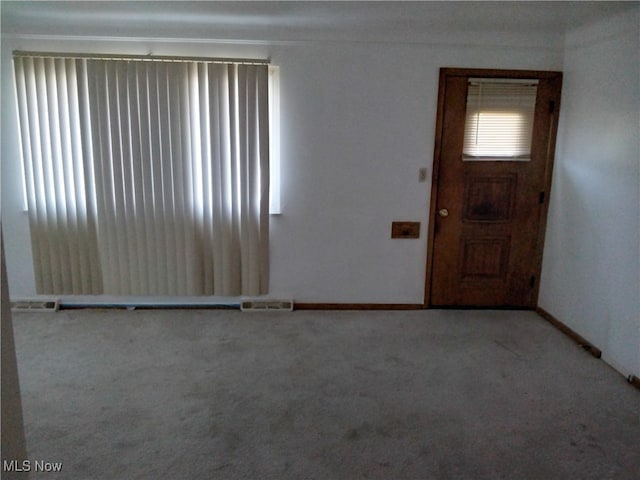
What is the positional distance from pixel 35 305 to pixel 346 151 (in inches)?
118

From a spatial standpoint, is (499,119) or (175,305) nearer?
(499,119)

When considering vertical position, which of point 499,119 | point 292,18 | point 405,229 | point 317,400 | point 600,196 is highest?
point 292,18

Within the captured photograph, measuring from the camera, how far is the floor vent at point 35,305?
12.5 ft

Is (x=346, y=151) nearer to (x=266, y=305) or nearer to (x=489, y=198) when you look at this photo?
(x=489, y=198)

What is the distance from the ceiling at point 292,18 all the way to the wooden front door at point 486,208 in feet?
1.62

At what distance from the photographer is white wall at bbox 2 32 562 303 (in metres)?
3.59

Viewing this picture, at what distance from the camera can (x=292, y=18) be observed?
3.21 m

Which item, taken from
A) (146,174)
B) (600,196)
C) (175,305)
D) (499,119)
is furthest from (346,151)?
(175,305)

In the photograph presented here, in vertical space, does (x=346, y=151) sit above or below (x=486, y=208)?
above

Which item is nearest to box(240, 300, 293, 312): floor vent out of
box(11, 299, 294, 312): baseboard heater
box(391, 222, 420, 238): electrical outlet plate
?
→ box(11, 299, 294, 312): baseboard heater

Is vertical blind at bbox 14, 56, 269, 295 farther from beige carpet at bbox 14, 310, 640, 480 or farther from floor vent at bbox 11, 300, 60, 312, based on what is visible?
beige carpet at bbox 14, 310, 640, 480

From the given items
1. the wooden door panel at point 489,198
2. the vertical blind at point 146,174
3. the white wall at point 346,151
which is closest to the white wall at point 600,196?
the wooden door panel at point 489,198

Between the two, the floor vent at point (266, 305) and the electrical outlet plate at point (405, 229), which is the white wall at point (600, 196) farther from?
the floor vent at point (266, 305)

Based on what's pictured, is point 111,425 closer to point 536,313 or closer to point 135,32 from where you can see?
point 135,32
